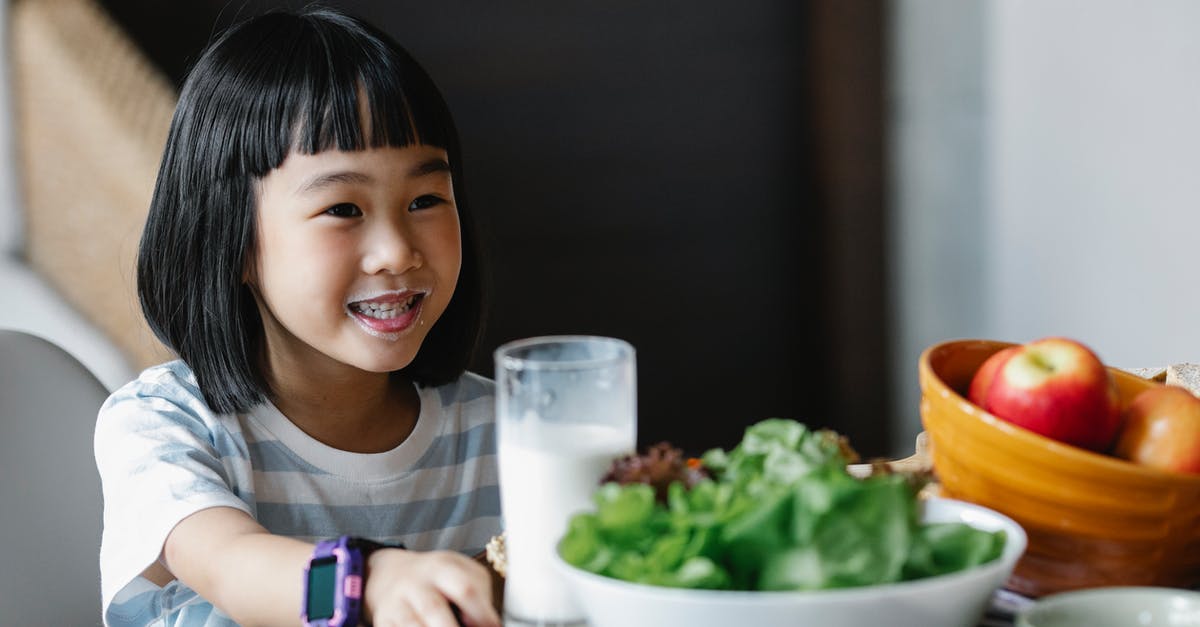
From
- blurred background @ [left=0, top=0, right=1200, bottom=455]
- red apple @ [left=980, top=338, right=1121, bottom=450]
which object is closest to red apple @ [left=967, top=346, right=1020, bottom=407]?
red apple @ [left=980, top=338, right=1121, bottom=450]

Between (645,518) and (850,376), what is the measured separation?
246 cm

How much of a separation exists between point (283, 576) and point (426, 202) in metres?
0.46

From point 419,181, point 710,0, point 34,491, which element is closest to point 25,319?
point 34,491

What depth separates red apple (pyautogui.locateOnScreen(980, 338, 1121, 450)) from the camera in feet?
2.52

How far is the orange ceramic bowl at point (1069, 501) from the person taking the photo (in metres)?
0.71

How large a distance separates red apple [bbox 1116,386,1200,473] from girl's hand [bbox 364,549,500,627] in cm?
40

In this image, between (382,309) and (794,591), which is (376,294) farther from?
(794,591)

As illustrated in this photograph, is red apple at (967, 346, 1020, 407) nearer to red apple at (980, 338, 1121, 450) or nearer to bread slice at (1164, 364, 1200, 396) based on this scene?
red apple at (980, 338, 1121, 450)

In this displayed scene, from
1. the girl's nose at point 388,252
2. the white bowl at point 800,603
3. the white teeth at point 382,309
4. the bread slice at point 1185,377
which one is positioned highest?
the girl's nose at point 388,252

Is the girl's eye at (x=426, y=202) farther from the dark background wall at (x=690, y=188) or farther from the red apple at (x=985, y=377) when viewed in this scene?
the dark background wall at (x=690, y=188)

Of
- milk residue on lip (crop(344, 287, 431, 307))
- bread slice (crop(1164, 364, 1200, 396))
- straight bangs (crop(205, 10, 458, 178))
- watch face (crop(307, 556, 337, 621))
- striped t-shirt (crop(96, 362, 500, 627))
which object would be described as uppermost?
straight bangs (crop(205, 10, 458, 178))

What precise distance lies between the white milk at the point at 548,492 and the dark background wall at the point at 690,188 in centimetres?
190

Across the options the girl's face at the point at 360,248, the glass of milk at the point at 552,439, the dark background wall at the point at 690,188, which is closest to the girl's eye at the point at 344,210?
the girl's face at the point at 360,248

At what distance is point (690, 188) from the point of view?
2848mm
